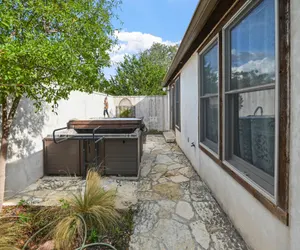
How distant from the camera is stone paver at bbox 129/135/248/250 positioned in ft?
7.17

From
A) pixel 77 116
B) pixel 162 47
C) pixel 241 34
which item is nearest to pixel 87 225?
pixel 241 34

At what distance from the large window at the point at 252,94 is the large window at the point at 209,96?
0.50 m

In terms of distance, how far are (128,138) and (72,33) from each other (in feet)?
7.08

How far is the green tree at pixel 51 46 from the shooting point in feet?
6.24

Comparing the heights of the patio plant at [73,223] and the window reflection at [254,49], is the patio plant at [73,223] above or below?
below

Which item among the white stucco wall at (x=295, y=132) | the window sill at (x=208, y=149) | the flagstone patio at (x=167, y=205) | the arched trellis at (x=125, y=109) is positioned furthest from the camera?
the arched trellis at (x=125, y=109)

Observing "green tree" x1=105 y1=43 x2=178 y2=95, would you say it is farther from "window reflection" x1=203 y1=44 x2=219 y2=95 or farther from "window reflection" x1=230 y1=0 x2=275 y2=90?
"window reflection" x1=230 y1=0 x2=275 y2=90

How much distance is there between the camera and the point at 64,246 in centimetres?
203

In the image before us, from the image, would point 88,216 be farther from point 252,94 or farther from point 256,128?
point 252,94

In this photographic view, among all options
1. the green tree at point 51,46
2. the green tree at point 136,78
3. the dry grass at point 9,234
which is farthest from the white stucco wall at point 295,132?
the green tree at point 136,78

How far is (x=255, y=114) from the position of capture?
6.90 ft

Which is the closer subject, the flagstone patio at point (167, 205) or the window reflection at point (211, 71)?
the flagstone patio at point (167, 205)

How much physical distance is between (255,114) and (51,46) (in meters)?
2.12

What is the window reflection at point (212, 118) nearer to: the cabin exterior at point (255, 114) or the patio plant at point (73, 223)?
the cabin exterior at point (255, 114)
